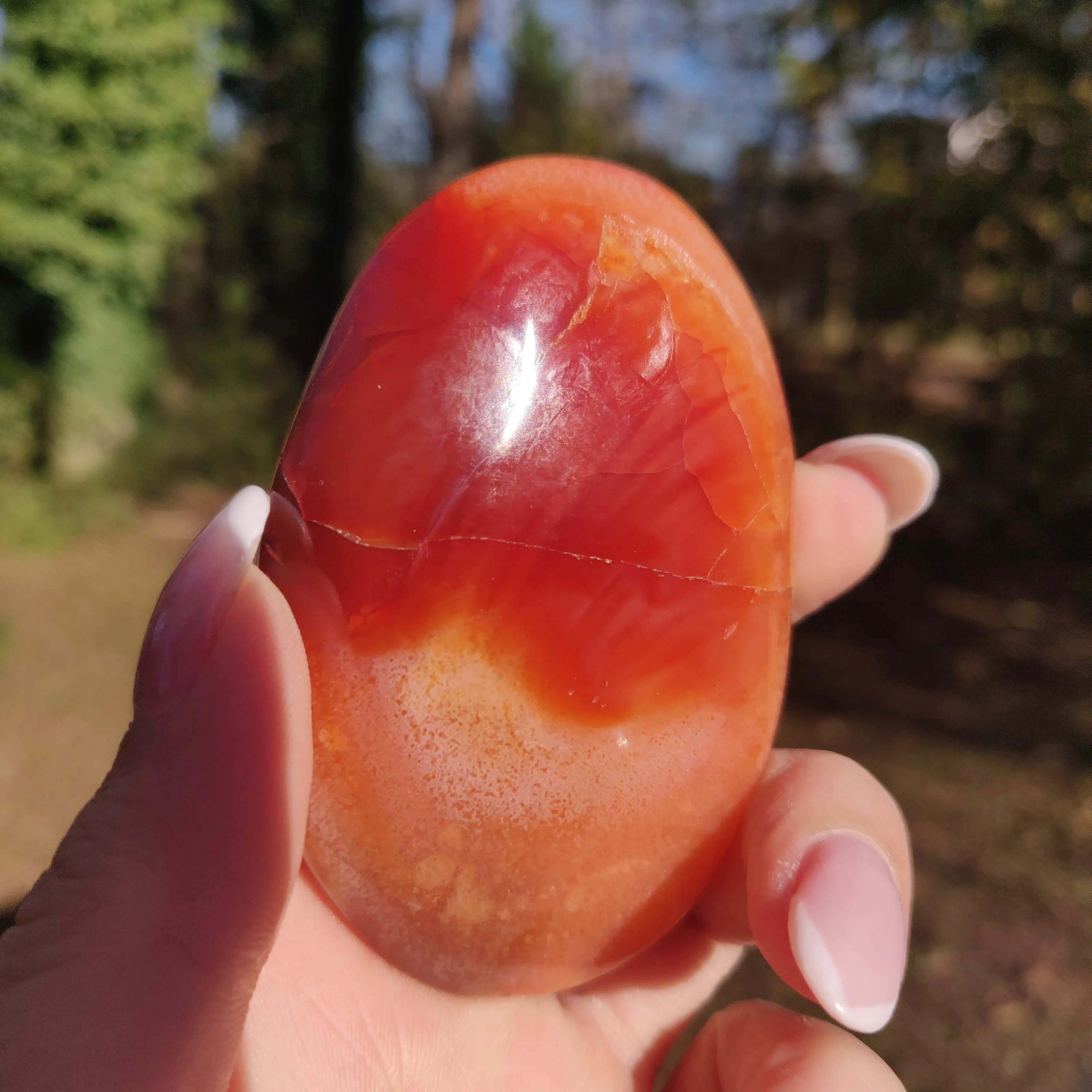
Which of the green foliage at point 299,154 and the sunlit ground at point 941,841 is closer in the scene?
the sunlit ground at point 941,841

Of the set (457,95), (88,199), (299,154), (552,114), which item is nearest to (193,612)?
(88,199)

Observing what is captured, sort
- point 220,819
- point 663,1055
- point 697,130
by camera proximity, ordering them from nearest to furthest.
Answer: point 220,819 < point 663,1055 < point 697,130

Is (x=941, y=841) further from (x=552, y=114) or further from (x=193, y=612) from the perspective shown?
(x=552, y=114)

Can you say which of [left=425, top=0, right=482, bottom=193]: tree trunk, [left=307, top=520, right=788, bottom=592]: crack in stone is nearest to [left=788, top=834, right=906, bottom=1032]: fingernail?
[left=307, top=520, right=788, bottom=592]: crack in stone

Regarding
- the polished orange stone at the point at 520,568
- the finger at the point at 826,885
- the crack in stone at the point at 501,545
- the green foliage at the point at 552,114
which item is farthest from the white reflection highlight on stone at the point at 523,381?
the green foliage at the point at 552,114

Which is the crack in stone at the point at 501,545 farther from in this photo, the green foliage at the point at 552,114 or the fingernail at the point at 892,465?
the green foliage at the point at 552,114

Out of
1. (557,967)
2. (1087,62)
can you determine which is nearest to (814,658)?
(1087,62)

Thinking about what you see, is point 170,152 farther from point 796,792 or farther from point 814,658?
point 796,792
